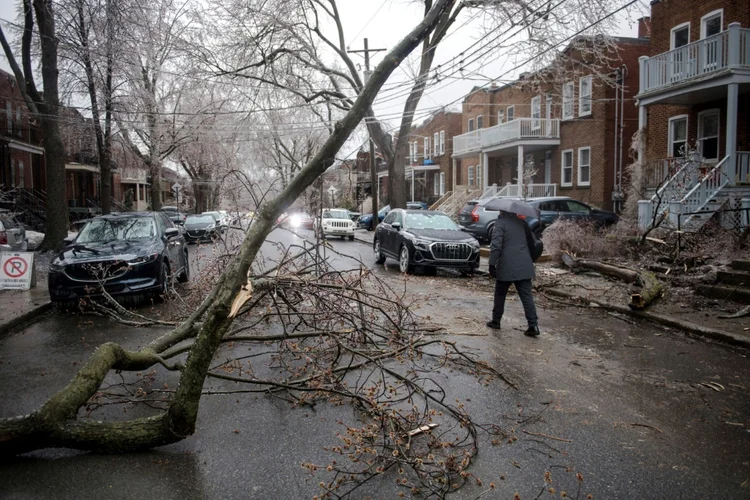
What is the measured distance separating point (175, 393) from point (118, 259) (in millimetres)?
→ 6141

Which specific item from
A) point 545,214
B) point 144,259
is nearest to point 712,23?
point 545,214

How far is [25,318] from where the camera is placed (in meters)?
8.88

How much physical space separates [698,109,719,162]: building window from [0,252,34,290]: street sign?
2002cm

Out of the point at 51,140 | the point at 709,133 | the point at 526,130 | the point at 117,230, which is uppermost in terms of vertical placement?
the point at 526,130

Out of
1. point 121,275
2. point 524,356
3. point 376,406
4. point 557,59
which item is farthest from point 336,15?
point 376,406

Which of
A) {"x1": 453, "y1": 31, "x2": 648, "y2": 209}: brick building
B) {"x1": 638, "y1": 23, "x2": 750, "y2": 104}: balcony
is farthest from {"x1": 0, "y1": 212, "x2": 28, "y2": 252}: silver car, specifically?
{"x1": 638, "y1": 23, "x2": 750, "y2": 104}: balcony

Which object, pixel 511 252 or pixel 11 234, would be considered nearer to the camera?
pixel 511 252

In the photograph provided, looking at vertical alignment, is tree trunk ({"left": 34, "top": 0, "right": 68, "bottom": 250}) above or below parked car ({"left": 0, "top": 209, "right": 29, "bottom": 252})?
above

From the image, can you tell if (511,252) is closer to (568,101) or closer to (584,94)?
(584,94)

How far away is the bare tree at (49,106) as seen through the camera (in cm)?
1703

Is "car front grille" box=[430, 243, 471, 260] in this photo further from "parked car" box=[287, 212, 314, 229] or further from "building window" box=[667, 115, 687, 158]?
"building window" box=[667, 115, 687, 158]

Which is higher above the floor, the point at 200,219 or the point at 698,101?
the point at 698,101

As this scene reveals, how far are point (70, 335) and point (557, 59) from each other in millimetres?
19817

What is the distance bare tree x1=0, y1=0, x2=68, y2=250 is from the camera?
17031 millimetres
